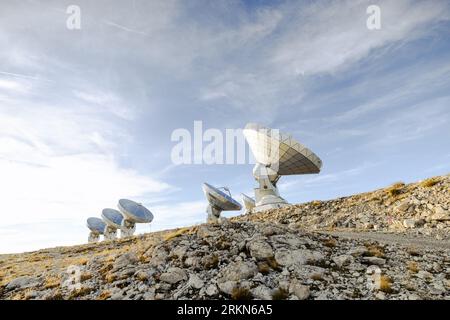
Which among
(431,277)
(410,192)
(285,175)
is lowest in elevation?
(431,277)

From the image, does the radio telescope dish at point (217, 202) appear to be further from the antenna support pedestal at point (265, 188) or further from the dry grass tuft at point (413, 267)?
the dry grass tuft at point (413, 267)

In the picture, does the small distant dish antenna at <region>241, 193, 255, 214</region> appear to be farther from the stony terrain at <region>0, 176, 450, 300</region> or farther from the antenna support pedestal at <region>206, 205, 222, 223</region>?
the stony terrain at <region>0, 176, 450, 300</region>

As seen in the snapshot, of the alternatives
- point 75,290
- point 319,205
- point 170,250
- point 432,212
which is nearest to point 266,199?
point 319,205

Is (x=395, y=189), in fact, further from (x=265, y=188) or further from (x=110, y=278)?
(x=110, y=278)

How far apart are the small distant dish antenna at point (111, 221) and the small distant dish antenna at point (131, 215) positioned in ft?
32.6

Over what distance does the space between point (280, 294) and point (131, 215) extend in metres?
59.3

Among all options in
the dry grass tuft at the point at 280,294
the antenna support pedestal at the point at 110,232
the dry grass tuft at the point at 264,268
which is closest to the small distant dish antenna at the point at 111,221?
the antenna support pedestal at the point at 110,232

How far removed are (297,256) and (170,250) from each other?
18.6 ft

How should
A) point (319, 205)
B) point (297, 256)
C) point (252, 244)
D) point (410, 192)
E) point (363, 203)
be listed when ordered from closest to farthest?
point (297, 256) → point (252, 244) → point (410, 192) → point (363, 203) → point (319, 205)

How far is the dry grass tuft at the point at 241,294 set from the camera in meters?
9.88

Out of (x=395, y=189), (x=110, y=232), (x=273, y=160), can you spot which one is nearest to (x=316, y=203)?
(x=395, y=189)

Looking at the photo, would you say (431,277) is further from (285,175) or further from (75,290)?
(285,175)

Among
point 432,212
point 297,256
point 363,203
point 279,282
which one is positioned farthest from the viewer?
point 363,203

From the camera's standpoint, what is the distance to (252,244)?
13.3 m
